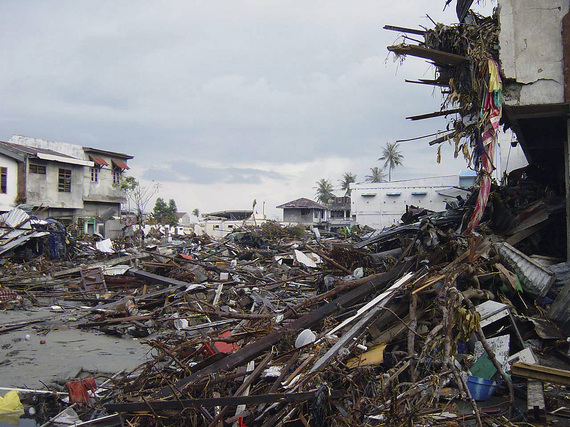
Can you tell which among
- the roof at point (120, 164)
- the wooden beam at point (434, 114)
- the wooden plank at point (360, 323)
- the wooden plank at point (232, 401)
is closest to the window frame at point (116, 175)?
the roof at point (120, 164)

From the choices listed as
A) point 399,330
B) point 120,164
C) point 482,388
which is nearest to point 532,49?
point 399,330

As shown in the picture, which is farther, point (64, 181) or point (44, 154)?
point (64, 181)

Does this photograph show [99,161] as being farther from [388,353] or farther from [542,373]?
[542,373]

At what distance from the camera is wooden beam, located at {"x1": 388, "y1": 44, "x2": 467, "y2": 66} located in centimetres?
788

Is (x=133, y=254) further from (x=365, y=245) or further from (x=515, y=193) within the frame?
(x=515, y=193)

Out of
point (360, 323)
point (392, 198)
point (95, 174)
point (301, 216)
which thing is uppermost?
point (95, 174)

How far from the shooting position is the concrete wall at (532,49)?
25.1 ft

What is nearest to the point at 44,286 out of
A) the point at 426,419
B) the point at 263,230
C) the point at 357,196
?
the point at 426,419

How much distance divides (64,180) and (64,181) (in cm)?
7

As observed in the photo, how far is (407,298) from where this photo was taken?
218 inches

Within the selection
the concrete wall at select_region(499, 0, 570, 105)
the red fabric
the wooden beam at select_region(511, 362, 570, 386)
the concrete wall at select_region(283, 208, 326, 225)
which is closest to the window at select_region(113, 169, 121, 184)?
the concrete wall at select_region(283, 208, 326, 225)

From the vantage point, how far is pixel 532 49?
307 inches

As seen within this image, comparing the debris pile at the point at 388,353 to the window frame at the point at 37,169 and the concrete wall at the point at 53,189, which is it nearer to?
the concrete wall at the point at 53,189

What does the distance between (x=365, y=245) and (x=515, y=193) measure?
3499 mm
